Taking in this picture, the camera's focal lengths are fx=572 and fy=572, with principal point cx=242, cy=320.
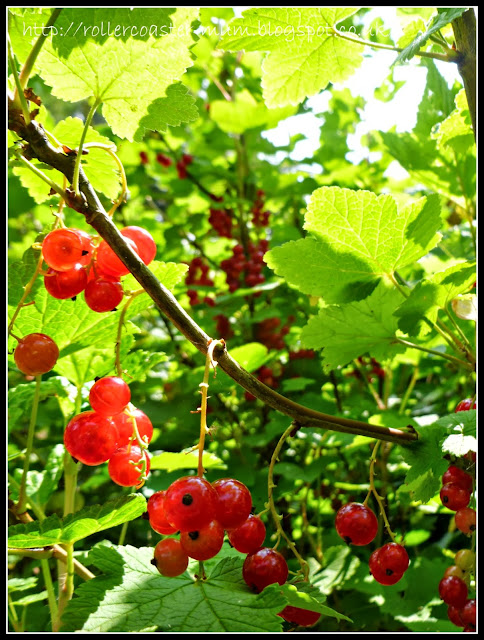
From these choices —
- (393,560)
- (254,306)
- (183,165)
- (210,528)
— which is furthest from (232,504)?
(183,165)

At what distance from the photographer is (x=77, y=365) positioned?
1011 millimetres

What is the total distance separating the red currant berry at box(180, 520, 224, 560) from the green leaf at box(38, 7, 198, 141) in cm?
53

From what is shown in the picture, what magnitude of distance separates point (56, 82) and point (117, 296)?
306 millimetres

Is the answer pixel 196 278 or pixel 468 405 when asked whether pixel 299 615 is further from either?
pixel 196 278

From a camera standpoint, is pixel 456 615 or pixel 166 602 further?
pixel 456 615

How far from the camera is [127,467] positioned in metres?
0.66

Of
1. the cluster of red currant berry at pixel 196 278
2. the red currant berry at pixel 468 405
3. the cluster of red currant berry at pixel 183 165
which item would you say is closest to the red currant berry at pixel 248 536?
the red currant berry at pixel 468 405

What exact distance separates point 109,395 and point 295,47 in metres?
0.63

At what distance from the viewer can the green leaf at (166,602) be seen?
583 millimetres

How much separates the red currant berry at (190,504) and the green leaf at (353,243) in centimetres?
40

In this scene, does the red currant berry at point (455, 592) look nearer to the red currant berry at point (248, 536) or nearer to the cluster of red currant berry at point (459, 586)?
the cluster of red currant berry at point (459, 586)

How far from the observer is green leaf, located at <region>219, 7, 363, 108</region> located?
2.83 ft

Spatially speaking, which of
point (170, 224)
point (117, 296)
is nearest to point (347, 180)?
point (170, 224)
